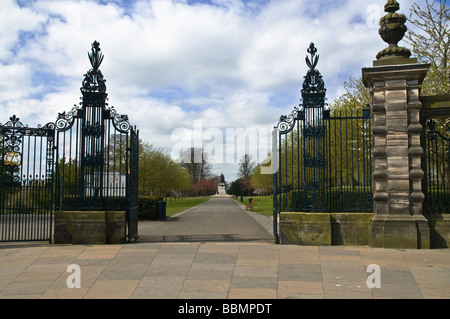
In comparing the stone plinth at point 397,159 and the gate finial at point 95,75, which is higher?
the gate finial at point 95,75

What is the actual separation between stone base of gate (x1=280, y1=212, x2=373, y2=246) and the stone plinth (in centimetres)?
34

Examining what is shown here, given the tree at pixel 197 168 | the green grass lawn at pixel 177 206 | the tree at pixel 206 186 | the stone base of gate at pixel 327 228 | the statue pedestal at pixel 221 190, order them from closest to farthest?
1. the stone base of gate at pixel 327 228
2. the green grass lawn at pixel 177 206
3. the tree at pixel 197 168
4. the tree at pixel 206 186
5. the statue pedestal at pixel 221 190

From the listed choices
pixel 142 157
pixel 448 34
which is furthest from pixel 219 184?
pixel 448 34

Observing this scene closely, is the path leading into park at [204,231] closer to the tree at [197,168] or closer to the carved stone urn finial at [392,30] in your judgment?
the carved stone urn finial at [392,30]

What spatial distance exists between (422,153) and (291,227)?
3564mm

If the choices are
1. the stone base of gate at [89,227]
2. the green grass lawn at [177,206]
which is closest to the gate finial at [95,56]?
the stone base of gate at [89,227]

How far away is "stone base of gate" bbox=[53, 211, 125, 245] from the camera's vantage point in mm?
10578

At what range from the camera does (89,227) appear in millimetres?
10594

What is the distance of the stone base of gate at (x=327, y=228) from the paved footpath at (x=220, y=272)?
0.28 metres

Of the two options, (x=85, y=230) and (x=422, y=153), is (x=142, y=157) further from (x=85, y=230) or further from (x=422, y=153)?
(x=422, y=153)

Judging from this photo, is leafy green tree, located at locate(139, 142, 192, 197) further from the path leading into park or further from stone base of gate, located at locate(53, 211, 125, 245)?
stone base of gate, located at locate(53, 211, 125, 245)

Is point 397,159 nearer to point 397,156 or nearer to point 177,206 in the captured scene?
point 397,156

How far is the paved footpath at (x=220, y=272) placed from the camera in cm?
673

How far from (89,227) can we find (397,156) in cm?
777
